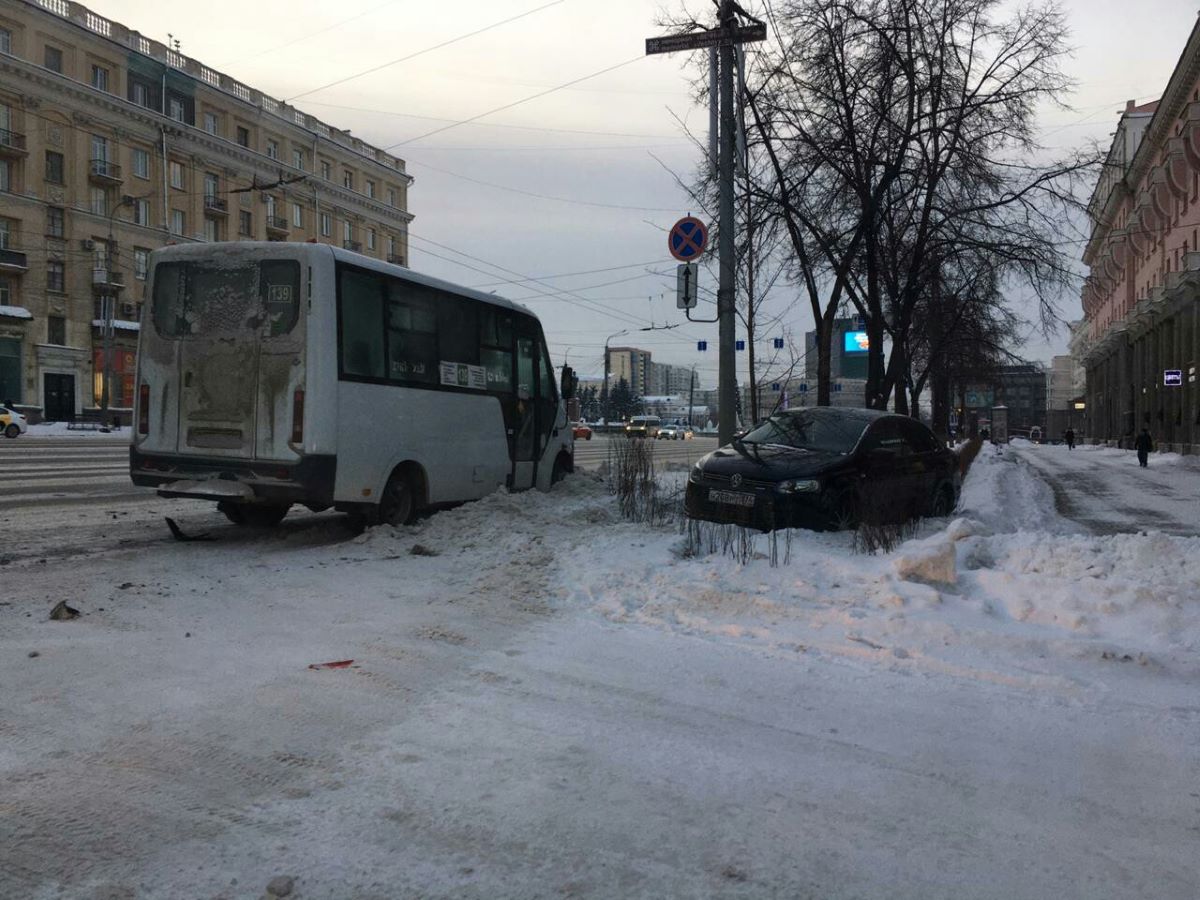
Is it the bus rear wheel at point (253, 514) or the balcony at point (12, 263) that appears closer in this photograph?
the bus rear wheel at point (253, 514)

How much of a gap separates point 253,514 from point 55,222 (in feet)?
146

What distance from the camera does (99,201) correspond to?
157 feet

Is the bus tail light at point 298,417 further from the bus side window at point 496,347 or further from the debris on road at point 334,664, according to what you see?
the debris on road at point 334,664

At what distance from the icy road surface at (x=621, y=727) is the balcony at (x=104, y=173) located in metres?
47.7

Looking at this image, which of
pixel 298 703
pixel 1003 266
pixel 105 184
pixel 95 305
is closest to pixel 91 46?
pixel 105 184

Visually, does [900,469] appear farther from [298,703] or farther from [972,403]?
[972,403]

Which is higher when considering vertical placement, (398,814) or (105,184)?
(105,184)

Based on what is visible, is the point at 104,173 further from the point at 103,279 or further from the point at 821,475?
the point at 821,475

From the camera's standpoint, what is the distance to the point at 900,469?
10.7m

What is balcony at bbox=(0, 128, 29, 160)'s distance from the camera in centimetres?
4303

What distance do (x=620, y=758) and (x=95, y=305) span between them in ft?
172

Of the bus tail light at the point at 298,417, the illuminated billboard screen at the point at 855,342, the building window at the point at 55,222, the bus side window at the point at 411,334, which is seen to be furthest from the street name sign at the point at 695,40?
the building window at the point at 55,222

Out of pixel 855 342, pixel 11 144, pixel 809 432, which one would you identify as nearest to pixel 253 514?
pixel 809 432

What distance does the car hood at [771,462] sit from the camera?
30.8ft
